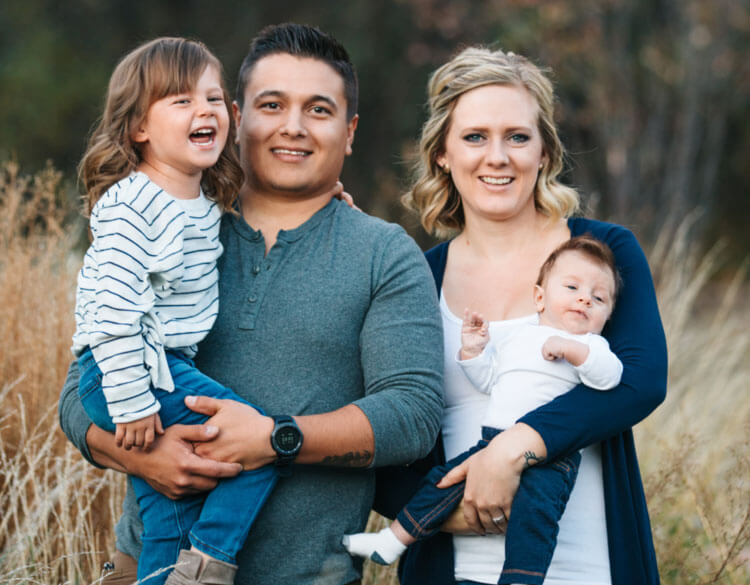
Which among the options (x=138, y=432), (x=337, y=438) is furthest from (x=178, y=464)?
(x=337, y=438)

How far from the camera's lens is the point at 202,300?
96.4 inches

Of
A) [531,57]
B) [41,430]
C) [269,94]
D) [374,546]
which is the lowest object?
[374,546]

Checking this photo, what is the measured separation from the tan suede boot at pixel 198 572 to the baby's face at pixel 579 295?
46.8 inches

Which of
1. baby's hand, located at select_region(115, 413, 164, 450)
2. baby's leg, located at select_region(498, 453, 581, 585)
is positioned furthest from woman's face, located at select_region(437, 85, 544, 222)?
baby's hand, located at select_region(115, 413, 164, 450)

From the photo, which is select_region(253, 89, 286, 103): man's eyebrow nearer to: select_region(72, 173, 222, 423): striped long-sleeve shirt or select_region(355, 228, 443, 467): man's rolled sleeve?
select_region(72, 173, 222, 423): striped long-sleeve shirt

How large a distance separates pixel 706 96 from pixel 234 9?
6.75m

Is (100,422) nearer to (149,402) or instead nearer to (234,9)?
(149,402)

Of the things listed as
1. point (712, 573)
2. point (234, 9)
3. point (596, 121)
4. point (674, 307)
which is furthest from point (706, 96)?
point (712, 573)

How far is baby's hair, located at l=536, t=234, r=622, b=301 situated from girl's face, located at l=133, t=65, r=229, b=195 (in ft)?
3.51

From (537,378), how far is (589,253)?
0.42 m

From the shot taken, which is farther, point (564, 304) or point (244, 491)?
point (564, 304)

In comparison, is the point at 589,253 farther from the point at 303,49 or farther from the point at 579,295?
the point at 303,49

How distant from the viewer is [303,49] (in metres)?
2.68

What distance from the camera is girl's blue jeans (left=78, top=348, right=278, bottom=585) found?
7.44 feet
